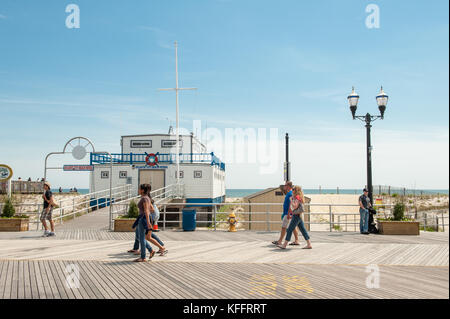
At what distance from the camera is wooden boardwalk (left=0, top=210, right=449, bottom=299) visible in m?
6.09

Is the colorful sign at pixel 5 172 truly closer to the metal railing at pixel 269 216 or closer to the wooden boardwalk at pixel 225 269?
the wooden boardwalk at pixel 225 269

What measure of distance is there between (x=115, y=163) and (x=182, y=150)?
21.7 ft

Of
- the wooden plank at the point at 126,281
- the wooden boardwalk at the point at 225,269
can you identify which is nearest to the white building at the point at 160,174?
the wooden boardwalk at the point at 225,269

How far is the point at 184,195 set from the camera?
29.0 m

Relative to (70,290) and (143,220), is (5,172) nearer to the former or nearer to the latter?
(143,220)

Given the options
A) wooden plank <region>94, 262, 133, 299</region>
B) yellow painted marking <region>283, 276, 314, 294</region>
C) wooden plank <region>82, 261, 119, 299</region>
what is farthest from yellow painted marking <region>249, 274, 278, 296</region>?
wooden plank <region>82, 261, 119, 299</region>

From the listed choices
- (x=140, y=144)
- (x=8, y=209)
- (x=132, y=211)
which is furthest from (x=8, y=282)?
(x=140, y=144)

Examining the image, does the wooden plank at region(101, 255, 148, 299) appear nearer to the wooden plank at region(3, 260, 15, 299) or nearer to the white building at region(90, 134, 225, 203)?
the wooden plank at region(3, 260, 15, 299)

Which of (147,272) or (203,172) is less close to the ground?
(203,172)

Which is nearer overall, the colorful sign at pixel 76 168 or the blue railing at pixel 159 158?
the colorful sign at pixel 76 168

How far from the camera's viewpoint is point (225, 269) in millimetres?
7855

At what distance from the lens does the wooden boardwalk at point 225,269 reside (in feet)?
20.0
